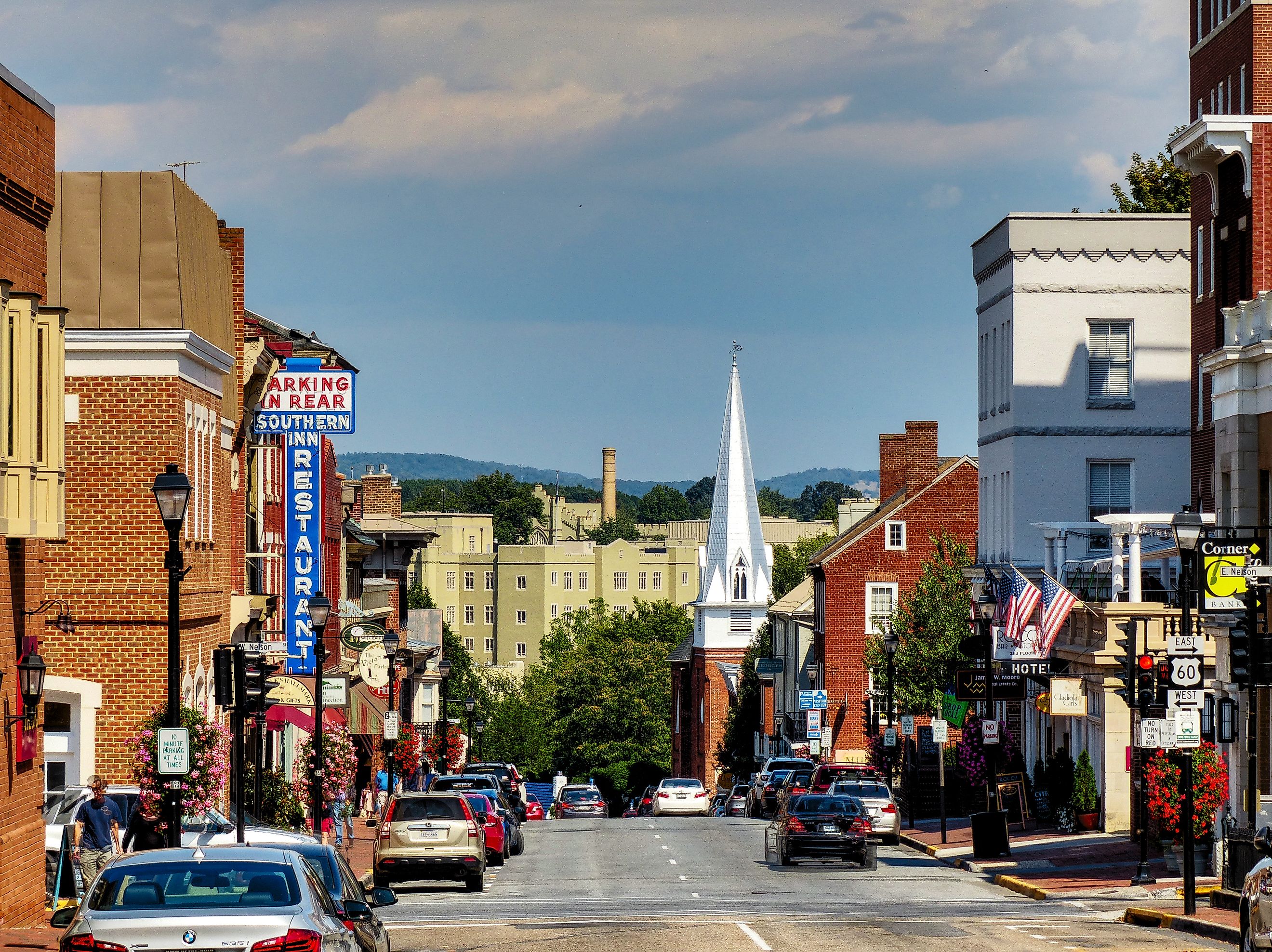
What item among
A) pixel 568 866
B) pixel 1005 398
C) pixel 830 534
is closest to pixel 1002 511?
pixel 1005 398

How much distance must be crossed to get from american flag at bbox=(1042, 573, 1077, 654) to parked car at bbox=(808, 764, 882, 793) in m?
6.73

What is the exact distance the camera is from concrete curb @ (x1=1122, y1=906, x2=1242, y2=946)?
2231 centimetres

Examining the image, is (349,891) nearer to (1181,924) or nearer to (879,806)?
(1181,924)

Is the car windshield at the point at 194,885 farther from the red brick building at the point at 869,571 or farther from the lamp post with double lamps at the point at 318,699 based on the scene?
the red brick building at the point at 869,571

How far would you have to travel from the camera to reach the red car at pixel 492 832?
36469mm

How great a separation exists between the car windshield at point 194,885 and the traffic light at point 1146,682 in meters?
22.2

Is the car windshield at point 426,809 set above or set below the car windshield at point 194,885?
below

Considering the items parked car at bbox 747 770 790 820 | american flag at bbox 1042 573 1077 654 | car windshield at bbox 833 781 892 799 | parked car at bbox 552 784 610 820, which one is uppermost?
american flag at bbox 1042 573 1077 654

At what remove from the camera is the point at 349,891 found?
15055 millimetres

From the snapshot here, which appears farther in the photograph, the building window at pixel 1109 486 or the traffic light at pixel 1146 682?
the building window at pixel 1109 486

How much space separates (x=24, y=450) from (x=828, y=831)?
703 inches

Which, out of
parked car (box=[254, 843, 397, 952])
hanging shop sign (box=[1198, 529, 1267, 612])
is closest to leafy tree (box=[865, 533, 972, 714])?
hanging shop sign (box=[1198, 529, 1267, 612])

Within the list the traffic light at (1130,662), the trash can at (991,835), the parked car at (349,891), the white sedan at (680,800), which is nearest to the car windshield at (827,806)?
the trash can at (991,835)

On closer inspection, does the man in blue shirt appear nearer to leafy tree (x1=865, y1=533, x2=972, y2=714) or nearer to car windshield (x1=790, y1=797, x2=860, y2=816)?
car windshield (x1=790, y1=797, x2=860, y2=816)
